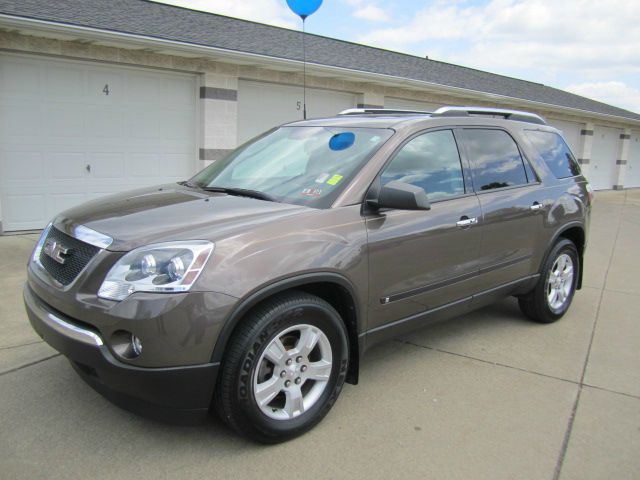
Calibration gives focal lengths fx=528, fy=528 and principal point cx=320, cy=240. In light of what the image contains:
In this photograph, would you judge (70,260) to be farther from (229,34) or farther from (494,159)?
(229,34)

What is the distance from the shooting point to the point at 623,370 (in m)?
3.98

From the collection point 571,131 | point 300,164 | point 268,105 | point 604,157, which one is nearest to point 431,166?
point 300,164

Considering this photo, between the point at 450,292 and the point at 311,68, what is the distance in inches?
302

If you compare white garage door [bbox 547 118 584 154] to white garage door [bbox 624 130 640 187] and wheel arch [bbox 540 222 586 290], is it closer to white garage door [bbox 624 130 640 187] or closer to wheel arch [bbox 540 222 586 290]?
white garage door [bbox 624 130 640 187]

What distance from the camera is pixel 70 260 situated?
2.77 meters

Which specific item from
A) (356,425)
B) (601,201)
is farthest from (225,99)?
(601,201)

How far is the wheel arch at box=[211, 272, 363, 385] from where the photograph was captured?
98.4 inches

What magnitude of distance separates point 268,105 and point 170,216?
8233mm

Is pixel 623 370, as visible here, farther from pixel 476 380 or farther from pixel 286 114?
pixel 286 114

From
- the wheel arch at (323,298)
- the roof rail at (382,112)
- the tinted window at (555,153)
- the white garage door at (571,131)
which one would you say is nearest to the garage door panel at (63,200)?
the roof rail at (382,112)

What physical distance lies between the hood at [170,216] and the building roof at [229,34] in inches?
208

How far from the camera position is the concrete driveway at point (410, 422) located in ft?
8.75

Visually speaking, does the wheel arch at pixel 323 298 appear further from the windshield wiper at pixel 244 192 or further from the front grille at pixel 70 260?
the front grille at pixel 70 260

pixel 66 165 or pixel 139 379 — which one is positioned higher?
pixel 66 165
